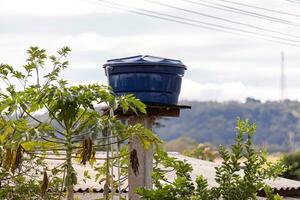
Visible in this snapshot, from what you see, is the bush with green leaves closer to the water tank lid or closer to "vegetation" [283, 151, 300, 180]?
the water tank lid

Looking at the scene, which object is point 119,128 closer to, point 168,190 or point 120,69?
point 168,190

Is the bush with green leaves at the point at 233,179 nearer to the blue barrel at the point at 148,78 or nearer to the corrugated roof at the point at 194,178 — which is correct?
the blue barrel at the point at 148,78

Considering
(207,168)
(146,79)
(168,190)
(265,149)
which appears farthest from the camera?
(207,168)

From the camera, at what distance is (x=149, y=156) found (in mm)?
7098

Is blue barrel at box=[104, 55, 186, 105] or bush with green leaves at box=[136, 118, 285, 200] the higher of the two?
blue barrel at box=[104, 55, 186, 105]

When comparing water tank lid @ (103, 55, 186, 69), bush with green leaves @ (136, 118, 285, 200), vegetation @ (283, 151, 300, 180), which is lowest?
bush with green leaves @ (136, 118, 285, 200)

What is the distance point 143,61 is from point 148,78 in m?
0.17

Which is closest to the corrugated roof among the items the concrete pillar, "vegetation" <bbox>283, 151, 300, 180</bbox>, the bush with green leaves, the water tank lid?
the concrete pillar

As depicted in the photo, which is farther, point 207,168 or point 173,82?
point 207,168

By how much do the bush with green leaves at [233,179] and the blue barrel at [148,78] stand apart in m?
1.46

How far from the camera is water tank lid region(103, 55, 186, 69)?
712cm

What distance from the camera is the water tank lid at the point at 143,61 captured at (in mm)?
7125

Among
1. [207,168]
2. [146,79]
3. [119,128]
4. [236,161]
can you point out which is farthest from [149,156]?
[207,168]

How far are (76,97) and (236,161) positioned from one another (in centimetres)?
123
